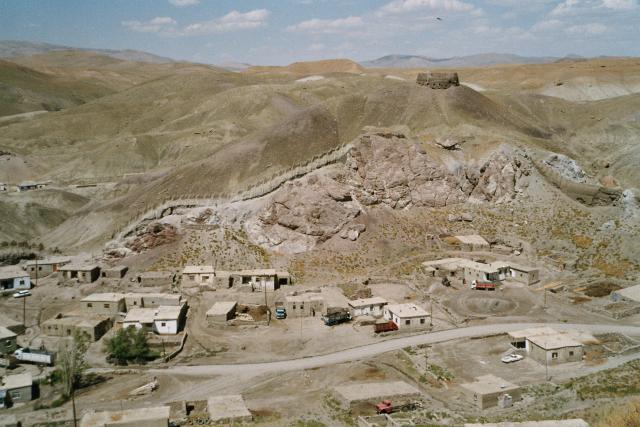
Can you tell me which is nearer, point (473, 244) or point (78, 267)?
point (78, 267)

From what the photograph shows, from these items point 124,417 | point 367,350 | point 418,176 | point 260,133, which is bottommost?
point 367,350

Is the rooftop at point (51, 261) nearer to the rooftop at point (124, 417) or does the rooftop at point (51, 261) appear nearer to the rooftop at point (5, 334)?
the rooftop at point (5, 334)

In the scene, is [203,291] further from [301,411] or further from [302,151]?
[302,151]

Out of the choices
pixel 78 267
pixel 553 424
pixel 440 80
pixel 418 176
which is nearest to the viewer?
pixel 553 424

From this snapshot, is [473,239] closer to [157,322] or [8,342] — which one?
[157,322]

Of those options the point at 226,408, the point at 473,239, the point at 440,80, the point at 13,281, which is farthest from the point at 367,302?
the point at 440,80

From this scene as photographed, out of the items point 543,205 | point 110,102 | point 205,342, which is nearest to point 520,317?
point 543,205

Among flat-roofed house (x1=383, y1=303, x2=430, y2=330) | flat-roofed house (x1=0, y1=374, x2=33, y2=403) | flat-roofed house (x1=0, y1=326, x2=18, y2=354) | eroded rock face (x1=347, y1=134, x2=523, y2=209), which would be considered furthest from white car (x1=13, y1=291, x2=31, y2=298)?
eroded rock face (x1=347, y1=134, x2=523, y2=209)
